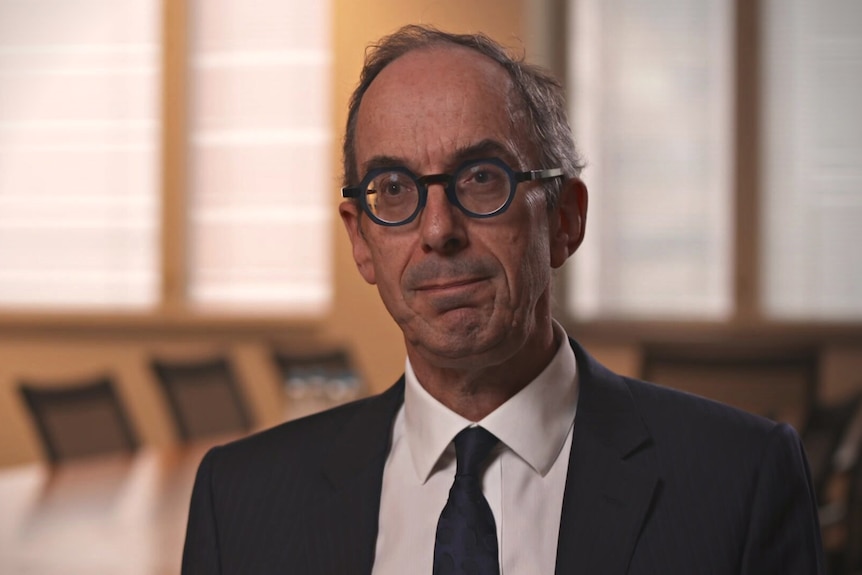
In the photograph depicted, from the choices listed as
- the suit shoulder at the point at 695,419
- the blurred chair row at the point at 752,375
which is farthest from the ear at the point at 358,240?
the blurred chair row at the point at 752,375

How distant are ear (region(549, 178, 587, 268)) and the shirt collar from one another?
4.8 inches

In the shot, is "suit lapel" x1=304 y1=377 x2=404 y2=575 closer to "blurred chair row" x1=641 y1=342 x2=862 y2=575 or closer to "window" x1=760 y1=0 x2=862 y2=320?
"blurred chair row" x1=641 y1=342 x2=862 y2=575

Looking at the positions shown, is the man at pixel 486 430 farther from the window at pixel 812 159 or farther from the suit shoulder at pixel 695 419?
the window at pixel 812 159

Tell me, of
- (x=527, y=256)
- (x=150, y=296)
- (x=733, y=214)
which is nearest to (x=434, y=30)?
(x=527, y=256)

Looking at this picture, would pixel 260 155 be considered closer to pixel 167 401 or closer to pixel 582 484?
pixel 167 401

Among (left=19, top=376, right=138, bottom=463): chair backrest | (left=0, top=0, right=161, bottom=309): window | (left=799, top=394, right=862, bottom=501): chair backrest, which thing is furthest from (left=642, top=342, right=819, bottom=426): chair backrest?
(left=0, top=0, right=161, bottom=309): window

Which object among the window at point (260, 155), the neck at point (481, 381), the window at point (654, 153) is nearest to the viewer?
the neck at point (481, 381)

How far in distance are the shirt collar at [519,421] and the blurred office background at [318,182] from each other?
202 inches

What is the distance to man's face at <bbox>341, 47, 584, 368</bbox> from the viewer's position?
1.33 meters

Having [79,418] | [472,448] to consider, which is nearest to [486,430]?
[472,448]

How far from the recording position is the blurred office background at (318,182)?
23.5 feet

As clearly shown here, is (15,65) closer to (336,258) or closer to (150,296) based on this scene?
(150,296)

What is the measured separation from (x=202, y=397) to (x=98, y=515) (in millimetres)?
1964

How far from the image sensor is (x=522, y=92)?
4.64 ft
